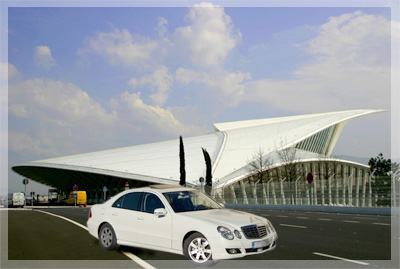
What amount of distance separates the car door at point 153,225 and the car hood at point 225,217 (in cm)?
48

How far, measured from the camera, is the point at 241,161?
54250 mm

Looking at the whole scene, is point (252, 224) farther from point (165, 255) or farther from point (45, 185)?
point (45, 185)

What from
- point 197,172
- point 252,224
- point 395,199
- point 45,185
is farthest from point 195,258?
point 45,185

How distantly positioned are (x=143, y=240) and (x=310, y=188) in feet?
72.9

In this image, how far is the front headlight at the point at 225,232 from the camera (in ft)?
25.1

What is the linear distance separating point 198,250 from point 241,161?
46.7 meters

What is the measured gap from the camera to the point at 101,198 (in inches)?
3044

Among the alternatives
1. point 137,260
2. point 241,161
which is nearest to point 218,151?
point 241,161

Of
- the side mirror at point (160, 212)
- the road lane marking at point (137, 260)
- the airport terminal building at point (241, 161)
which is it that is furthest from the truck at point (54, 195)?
the side mirror at point (160, 212)

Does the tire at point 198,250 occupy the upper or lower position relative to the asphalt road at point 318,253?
upper

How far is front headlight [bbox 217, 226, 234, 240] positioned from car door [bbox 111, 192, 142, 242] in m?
2.21

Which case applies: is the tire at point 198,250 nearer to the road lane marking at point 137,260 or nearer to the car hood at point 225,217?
the car hood at point 225,217

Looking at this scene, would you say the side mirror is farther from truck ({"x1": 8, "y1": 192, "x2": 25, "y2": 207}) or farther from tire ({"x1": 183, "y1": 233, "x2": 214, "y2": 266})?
truck ({"x1": 8, "y1": 192, "x2": 25, "y2": 207})

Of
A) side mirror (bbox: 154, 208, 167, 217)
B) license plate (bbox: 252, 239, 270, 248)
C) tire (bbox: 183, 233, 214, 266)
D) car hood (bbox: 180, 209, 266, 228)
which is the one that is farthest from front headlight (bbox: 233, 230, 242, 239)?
side mirror (bbox: 154, 208, 167, 217)
